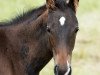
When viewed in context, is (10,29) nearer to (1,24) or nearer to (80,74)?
(1,24)

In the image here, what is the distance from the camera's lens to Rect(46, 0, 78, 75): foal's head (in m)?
10.6

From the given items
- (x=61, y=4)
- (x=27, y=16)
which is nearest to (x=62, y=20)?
(x=61, y=4)

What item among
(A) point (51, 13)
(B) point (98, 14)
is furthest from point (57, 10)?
(B) point (98, 14)

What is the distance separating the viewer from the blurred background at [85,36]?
695 inches

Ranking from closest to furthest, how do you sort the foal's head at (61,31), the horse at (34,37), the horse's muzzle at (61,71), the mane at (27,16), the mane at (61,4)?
the horse's muzzle at (61,71), the foal's head at (61,31), the horse at (34,37), the mane at (61,4), the mane at (27,16)

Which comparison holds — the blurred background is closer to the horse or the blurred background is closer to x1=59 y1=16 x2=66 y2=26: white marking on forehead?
the horse

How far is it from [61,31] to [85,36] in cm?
1034

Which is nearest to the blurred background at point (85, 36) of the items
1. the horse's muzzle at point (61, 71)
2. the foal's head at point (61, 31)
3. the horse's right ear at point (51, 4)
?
the horse's right ear at point (51, 4)

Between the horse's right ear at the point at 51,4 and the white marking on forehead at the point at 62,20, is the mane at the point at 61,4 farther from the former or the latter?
the white marking on forehead at the point at 62,20

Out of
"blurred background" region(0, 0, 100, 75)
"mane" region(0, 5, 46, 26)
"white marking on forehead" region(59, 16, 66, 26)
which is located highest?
"white marking on forehead" region(59, 16, 66, 26)

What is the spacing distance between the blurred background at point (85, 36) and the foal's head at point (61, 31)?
9.65 feet

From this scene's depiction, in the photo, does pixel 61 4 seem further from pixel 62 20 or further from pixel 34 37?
pixel 34 37

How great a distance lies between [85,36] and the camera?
2091 cm

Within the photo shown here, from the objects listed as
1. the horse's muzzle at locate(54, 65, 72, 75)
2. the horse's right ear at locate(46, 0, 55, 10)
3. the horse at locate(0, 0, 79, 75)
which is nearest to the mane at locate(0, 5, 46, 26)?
the horse at locate(0, 0, 79, 75)
